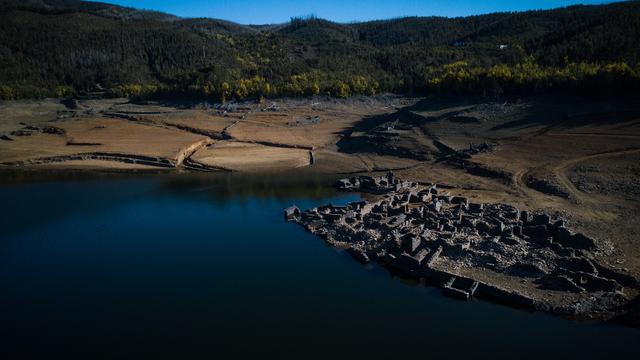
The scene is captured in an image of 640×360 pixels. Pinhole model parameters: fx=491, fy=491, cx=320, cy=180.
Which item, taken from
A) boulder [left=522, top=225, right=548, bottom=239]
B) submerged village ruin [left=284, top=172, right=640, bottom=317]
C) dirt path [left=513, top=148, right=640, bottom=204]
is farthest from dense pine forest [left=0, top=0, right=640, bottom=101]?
boulder [left=522, top=225, right=548, bottom=239]

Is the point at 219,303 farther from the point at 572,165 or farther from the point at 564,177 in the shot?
the point at 572,165

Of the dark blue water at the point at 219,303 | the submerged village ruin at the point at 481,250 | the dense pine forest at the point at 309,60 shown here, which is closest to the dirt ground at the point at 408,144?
the submerged village ruin at the point at 481,250

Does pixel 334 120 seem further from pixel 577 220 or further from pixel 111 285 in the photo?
pixel 111 285

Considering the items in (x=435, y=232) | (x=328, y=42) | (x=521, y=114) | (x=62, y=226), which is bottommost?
(x=62, y=226)

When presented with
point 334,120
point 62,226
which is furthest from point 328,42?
point 62,226

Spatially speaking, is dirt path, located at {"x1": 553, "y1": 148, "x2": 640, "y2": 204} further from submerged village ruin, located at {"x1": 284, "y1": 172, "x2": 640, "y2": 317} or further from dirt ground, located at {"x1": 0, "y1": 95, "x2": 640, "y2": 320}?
submerged village ruin, located at {"x1": 284, "y1": 172, "x2": 640, "y2": 317}

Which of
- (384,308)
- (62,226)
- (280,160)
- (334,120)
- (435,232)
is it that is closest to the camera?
(384,308)
